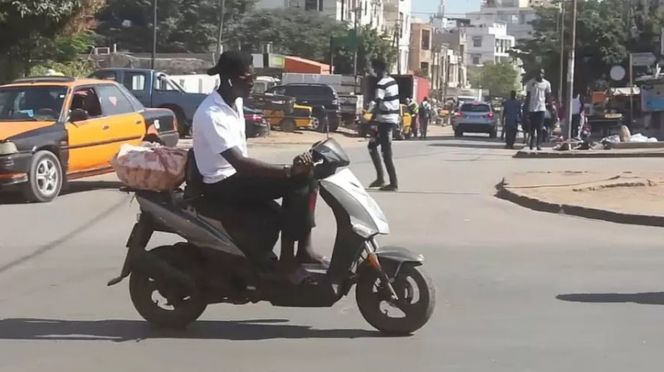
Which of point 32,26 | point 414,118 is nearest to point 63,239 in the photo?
point 32,26

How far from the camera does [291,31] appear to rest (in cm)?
8012

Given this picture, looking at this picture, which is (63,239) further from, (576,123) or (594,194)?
(576,123)

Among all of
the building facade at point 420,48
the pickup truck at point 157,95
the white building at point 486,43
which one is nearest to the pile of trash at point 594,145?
the pickup truck at point 157,95

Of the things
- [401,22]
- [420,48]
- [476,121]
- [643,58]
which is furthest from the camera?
[420,48]

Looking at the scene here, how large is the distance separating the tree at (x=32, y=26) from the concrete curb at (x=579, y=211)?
13193mm

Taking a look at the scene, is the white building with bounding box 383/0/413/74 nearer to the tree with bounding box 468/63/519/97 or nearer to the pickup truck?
the tree with bounding box 468/63/519/97

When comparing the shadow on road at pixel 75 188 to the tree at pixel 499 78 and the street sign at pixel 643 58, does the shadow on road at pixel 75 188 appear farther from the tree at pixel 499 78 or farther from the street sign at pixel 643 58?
the tree at pixel 499 78

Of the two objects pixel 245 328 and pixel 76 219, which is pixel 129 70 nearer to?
pixel 76 219

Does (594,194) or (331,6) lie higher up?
(331,6)

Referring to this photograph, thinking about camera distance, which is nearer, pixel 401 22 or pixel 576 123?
pixel 576 123

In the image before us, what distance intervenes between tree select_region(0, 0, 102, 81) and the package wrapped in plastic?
18309 millimetres

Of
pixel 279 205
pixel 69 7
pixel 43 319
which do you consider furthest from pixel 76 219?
pixel 69 7

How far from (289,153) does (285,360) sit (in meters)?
20.0

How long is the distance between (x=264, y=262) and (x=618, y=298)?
3.05m
